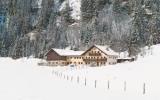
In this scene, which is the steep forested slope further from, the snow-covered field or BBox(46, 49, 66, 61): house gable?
the snow-covered field

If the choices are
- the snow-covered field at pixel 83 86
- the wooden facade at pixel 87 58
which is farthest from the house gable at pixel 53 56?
the snow-covered field at pixel 83 86

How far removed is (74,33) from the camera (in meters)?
170

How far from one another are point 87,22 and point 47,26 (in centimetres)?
2736

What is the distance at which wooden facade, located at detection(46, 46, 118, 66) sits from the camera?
129 meters

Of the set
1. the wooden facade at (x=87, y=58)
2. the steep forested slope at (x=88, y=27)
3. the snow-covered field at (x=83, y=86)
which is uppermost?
the steep forested slope at (x=88, y=27)

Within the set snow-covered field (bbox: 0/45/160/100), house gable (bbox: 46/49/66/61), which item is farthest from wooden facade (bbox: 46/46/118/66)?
snow-covered field (bbox: 0/45/160/100)

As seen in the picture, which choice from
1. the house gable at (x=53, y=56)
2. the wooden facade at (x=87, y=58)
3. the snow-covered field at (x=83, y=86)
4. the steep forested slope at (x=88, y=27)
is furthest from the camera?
the house gable at (x=53, y=56)

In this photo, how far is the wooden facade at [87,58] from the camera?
12912 cm

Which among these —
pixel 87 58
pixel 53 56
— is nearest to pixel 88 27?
pixel 53 56

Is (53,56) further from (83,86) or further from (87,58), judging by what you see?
(83,86)

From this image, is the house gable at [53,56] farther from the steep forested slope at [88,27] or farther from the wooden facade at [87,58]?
the steep forested slope at [88,27]

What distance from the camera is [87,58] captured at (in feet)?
440

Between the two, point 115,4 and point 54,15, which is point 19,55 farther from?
point 115,4

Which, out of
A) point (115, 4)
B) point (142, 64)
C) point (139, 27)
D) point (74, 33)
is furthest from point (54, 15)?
point (142, 64)
